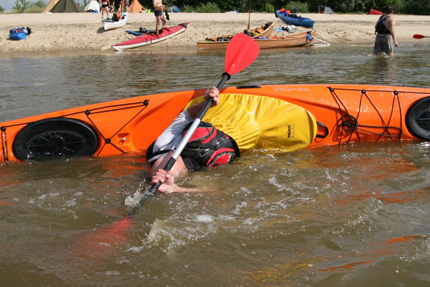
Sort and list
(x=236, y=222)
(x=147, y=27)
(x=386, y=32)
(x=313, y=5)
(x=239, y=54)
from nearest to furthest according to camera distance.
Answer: (x=236, y=222)
(x=239, y=54)
(x=386, y=32)
(x=147, y=27)
(x=313, y=5)

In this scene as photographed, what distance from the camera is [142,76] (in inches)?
336

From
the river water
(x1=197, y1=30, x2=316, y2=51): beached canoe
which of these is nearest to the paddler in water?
the river water

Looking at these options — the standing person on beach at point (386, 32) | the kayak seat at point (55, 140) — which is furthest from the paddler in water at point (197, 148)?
the standing person on beach at point (386, 32)

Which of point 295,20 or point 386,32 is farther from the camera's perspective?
point 295,20

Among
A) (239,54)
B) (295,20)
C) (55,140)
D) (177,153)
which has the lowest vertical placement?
(55,140)

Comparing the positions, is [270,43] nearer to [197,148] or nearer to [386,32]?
[386,32]

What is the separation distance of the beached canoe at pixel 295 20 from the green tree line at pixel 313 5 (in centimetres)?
708

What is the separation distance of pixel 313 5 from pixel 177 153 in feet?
82.6

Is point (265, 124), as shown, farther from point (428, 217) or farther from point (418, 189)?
point (428, 217)

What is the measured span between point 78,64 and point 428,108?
872cm

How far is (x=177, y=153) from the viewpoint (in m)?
3.09

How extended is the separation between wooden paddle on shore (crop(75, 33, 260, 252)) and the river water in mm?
24

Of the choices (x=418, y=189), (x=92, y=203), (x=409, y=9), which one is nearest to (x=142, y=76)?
(x=92, y=203)

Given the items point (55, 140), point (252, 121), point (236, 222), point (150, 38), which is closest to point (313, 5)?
point (150, 38)
